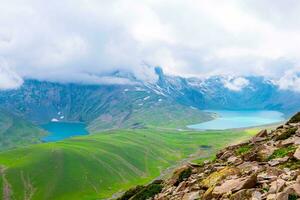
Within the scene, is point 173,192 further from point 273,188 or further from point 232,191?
point 273,188

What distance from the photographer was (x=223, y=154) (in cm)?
4531

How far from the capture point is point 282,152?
3403 cm

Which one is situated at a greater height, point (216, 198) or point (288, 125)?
point (288, 125)

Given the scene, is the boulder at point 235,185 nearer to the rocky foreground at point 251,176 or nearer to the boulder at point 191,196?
the rocky foreground at point 251,176

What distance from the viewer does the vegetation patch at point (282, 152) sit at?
3281 centimetres

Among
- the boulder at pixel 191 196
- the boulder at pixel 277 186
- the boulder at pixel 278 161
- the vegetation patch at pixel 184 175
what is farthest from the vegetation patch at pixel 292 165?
the vegetation patch at pixel 184 175

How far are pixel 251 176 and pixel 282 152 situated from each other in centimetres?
900

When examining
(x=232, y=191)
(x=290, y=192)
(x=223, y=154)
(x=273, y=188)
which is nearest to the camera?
(x=290, y=192)

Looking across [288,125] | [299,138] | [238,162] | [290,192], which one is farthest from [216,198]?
[288,125]

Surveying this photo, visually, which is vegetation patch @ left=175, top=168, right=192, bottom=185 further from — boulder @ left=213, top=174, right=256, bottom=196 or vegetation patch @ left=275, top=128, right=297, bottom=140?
boulder @ left=213, top=174, right=256, bottom=196

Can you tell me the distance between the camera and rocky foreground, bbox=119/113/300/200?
23.7m

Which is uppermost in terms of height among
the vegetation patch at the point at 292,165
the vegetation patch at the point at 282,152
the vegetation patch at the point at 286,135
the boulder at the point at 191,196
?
the vegetation patch at the point at 286,135

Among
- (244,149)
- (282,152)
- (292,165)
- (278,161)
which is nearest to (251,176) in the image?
(292,165)

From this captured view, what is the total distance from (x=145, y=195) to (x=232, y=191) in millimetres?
21176
